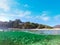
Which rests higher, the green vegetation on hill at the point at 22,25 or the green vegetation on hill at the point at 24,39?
the green vegetation on hill at the point at 22,25

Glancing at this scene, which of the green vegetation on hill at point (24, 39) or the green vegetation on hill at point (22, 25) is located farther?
the green vegetation on hill at point (22, 25)

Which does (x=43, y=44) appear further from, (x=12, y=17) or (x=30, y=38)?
(x=12, y=17)

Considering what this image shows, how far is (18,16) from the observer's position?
7.27 metres

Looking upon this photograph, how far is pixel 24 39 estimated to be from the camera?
675 cm

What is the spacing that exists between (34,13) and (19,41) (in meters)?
1.38

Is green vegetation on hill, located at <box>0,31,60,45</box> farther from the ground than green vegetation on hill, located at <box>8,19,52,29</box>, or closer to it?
closer to it

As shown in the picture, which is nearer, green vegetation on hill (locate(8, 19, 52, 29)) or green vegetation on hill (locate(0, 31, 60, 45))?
green vegetation on hill (locate(0, 31, 60, 45))

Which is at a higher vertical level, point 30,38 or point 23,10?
point 23,10

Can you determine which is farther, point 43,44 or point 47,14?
point 47,14

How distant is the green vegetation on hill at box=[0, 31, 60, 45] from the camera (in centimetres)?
650

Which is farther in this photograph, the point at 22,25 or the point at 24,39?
the point at 22,25

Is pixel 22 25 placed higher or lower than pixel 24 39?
higher

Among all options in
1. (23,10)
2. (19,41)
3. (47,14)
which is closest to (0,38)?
(19,41)

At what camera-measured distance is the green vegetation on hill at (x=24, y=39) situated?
6.50m
